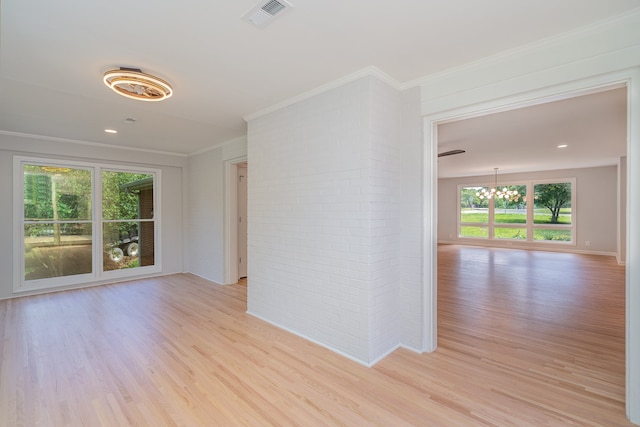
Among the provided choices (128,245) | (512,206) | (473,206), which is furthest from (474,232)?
(128,245)

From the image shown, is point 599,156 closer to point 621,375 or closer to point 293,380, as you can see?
point 621,375

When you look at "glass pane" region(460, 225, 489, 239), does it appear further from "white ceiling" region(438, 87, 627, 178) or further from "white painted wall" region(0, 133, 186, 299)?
"white painted wall" region(0, 133, 186, 299)

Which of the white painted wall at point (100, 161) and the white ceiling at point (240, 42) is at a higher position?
the white ceiling at point (240, 42)

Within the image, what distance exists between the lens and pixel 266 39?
6.72 ft

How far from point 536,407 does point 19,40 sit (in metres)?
4.27

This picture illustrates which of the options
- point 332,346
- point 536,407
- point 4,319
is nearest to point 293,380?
point 332,346

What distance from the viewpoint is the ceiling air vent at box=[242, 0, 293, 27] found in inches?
66.1

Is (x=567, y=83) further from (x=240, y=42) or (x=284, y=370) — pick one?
(x=284, y=370)

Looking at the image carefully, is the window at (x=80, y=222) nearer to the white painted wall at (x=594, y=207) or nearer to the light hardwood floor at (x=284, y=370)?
the light hardwood floor at (x=284, y=370)

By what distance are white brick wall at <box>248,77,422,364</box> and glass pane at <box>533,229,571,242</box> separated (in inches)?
361

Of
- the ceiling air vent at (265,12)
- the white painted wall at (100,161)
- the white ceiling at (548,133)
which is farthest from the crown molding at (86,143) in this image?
the white ceiling at (548,133)

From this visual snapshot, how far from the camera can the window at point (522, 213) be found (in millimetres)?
9070

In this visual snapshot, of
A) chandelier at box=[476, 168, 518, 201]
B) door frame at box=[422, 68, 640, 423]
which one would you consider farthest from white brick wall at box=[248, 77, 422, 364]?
chandelier at box=[476, 168, 518, 201]

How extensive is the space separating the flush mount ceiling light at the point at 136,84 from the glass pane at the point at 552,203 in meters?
10.8
